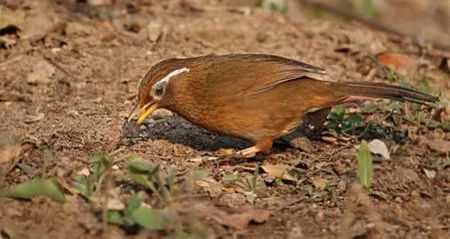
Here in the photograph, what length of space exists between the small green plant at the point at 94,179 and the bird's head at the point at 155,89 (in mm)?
868

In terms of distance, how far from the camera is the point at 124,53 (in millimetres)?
7898

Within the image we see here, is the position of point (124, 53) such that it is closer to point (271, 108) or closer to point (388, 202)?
point (271, 108)

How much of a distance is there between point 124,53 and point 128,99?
0.85 m

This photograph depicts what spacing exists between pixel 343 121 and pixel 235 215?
6.21 ft

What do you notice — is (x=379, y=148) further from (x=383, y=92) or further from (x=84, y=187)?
(x=84, y=187)

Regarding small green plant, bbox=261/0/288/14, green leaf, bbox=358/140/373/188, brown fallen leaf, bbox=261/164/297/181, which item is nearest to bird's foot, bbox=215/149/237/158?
brown fallen leaf, bbox=261/164/297/181

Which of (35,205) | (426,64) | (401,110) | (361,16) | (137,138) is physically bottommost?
(35,205)

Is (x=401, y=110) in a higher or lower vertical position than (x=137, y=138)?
higher

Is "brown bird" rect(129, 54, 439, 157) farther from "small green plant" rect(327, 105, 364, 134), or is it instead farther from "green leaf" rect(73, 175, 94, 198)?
"green leaf" rect(73, 175, 94, 198)

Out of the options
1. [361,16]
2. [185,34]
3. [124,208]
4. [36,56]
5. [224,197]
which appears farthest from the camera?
[361,16]

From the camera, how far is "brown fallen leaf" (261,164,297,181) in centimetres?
578

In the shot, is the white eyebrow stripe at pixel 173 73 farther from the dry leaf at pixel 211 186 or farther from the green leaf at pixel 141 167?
the green leaf at pixel 141 167

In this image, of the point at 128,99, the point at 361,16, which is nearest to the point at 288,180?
the point at 128,99

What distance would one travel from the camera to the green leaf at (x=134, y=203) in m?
4.77
